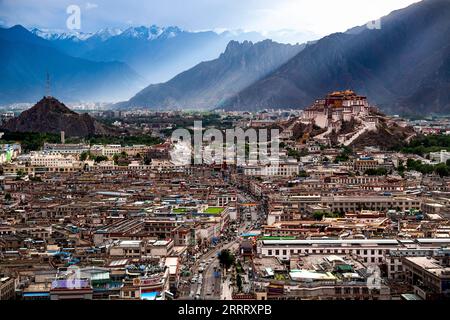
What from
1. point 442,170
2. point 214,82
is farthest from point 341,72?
point 442,170

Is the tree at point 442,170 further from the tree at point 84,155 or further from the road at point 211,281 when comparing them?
the tree at point 84,155

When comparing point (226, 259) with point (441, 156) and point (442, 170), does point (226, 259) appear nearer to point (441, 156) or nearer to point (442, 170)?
point (442, 170)

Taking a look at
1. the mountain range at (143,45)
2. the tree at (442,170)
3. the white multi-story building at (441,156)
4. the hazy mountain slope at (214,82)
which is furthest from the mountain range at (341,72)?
the mountain range at (143,45)

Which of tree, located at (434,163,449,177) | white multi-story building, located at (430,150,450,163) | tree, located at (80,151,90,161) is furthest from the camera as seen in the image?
tree, located at (80,151,90,161)

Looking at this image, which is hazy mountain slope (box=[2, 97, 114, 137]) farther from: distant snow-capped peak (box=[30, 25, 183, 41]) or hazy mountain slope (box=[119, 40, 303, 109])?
distant snow-capped peak (box=[30, 25, 183, 41])

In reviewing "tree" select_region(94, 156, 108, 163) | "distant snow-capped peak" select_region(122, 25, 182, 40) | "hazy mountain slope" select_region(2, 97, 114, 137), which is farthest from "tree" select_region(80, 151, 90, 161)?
"distant snow-capped peak" select_region(122, 25, 182, 40)

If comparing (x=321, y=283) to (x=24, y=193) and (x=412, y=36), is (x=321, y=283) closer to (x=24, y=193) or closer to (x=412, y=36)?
(x=24, y=193)

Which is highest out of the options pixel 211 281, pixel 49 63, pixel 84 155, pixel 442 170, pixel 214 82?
pixel 214 82
